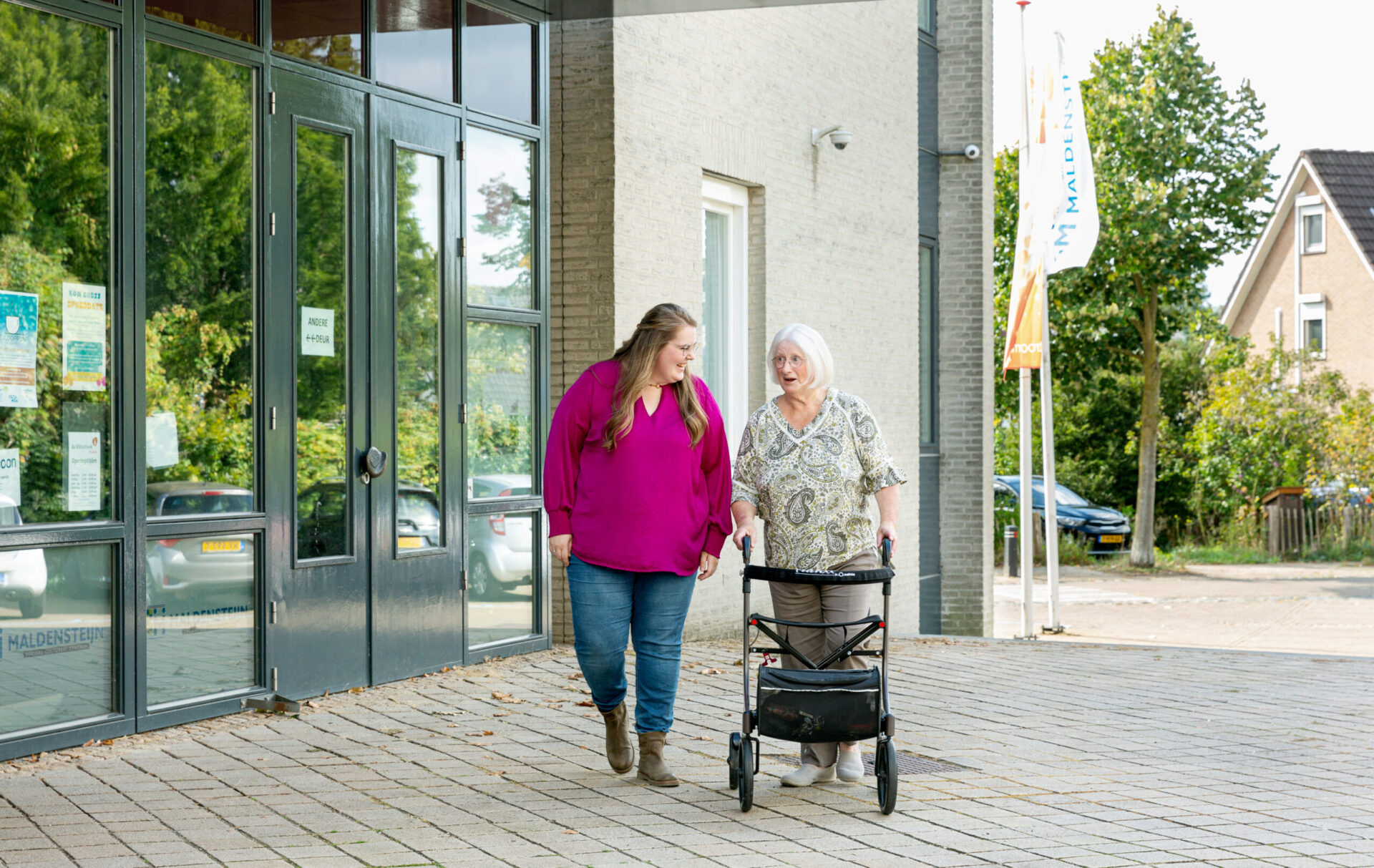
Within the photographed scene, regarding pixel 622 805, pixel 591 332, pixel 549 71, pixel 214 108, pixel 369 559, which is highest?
pixel 549 71

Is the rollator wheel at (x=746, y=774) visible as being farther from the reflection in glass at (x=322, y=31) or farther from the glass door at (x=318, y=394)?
the reflection in glass at (x=322, y=31)

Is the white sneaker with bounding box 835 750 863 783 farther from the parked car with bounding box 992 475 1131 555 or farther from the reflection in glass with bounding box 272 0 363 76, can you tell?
the parked car with bounding box 992 475 1131 555

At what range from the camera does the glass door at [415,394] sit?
7.98 m

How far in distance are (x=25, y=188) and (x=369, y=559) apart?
2713 millimetres

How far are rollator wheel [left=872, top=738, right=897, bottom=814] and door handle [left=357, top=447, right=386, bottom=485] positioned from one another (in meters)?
3.65

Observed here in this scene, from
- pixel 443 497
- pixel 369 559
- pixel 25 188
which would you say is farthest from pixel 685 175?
pixel 25 188

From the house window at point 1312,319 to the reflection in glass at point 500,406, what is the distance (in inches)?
1284

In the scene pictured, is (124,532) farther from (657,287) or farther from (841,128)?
(841,128)

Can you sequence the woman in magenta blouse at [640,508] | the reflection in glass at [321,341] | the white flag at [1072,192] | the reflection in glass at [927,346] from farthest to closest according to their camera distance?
the reflection in glass at [927,346] → the white flag at [1072,192] → the reflection in glass at [321,341] → the woman in magenta blouse at [640,508]

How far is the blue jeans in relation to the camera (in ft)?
18.2

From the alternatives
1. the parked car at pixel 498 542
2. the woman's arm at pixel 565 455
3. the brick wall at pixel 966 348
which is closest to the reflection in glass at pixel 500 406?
the parked car at pixel 498 542

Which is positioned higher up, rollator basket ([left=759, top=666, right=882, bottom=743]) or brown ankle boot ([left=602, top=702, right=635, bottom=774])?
rollator basket ([left=759, top=666, right=882, bottom=743])

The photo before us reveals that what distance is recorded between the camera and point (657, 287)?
32.8 ft

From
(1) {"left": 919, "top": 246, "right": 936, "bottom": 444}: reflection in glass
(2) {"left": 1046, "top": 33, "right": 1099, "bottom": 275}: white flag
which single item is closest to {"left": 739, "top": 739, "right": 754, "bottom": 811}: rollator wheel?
(2) {"left": 1046, "top": 33, "right": 1099, "bottom": 275}: white flag
